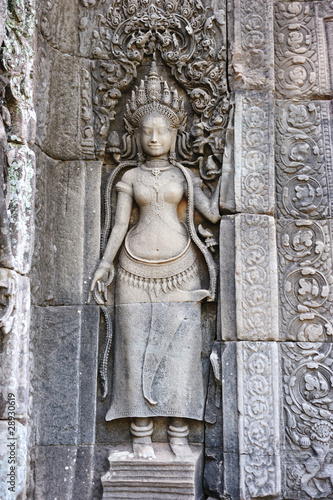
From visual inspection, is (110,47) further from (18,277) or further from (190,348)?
(190,348)

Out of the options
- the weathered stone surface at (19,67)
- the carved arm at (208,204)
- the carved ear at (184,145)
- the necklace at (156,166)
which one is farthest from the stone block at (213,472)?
the weathered stone surface at (19,67)

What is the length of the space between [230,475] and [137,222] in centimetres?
235

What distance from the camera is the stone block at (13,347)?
14.4 feet

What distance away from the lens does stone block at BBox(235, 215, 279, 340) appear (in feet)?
15.9

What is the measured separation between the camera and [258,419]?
470cm

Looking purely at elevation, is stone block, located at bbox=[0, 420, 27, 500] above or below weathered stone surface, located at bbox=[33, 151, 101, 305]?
below

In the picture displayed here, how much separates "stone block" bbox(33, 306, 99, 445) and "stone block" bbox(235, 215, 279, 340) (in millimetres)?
1306

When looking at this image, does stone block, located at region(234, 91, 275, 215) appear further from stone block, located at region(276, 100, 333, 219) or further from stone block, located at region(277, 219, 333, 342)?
stone block, located at region(277, 219, 333, 342)

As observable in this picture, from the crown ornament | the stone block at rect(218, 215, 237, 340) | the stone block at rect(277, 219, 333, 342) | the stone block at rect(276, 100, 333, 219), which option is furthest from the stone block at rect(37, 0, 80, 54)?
the stone block at rect(277, 219, 333, 342)

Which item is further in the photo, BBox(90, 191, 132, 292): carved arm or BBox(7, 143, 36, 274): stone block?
BBox(90, 191, 132, 292): carved arm

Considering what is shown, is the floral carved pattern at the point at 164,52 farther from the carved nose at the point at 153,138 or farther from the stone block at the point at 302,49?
the stone block at the point at 302,49

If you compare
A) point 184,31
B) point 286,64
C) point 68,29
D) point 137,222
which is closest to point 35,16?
point 68,29

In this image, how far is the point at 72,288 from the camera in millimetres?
5082

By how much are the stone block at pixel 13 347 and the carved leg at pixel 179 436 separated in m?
1.24
